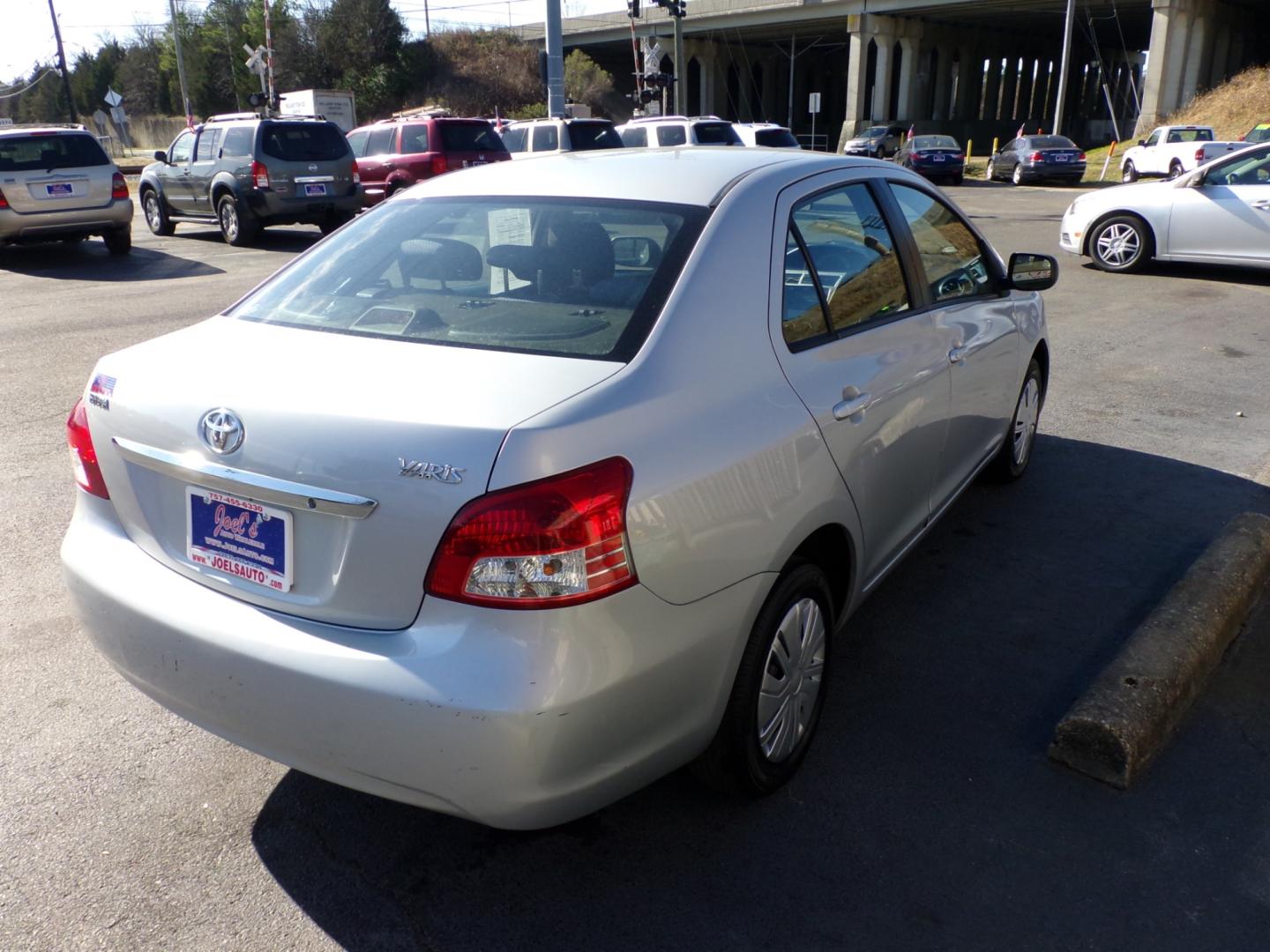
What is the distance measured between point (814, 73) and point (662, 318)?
81.5 meters

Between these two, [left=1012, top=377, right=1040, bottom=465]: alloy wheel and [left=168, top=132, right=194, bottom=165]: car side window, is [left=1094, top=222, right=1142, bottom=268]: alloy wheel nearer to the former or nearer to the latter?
[left=1012, top=377, right=1040, bottom=465]: alloy wheel

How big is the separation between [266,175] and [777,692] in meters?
14.5

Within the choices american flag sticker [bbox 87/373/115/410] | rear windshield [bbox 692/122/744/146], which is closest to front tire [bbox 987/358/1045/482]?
american flag sticker [bbox 87/373/115/410]

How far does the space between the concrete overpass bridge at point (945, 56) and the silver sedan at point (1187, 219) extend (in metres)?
25.6

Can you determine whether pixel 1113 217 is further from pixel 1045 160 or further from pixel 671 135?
pixel 1045 160

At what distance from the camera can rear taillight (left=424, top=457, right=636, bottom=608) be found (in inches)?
86.0

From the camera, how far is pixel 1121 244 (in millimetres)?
12625

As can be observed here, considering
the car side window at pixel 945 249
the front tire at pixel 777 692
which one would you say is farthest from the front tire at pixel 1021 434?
the front tire at pixel 777 692

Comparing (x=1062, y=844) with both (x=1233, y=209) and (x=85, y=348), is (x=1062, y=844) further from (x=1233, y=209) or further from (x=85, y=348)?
(x=1233, y=209)

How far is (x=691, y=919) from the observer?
2.58 metres

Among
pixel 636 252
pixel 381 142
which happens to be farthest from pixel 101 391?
pixel 381 142

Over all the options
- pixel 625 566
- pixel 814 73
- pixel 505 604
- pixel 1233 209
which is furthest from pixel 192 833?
pixel 814 73

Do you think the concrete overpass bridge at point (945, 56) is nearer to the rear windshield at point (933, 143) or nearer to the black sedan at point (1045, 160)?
the rear windshield at point (933, 143)

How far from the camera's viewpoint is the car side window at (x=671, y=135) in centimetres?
2180
